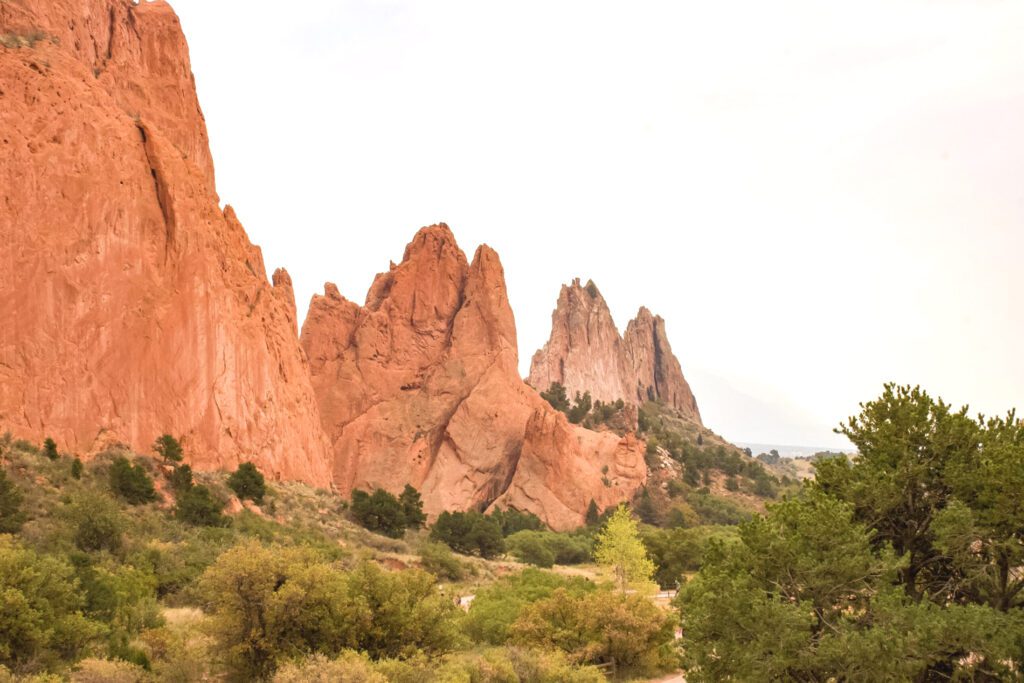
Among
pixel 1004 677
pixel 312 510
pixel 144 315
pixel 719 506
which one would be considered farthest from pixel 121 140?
pixel 719 506

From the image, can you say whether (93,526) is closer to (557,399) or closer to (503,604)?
(503,604)

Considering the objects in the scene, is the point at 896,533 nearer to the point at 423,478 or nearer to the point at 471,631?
the point at 471,631

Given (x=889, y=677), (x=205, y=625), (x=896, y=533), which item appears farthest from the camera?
(x=205, y=625)

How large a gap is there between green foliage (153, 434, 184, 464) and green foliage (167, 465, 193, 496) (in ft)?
4.57

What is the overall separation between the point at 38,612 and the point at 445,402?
70.0m

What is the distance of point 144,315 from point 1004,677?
47.7m

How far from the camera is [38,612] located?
2205 cm

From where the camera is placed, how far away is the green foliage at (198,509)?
1647 inches

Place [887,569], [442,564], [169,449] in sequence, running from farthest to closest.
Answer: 1. [442,564]
2. [169,449]
3. [887,569]

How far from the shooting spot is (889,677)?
1504cm

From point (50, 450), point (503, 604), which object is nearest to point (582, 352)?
point (50, 450)

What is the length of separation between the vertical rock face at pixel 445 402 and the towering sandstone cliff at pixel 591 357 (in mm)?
53760

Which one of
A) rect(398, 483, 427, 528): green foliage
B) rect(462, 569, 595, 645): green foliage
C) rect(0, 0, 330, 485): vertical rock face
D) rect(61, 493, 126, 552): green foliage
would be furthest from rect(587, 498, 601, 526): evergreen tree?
rect(61, 493, 126, 552): green foliage

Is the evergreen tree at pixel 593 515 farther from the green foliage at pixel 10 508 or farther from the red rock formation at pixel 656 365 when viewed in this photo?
the red rock formation at pixel 656 365
